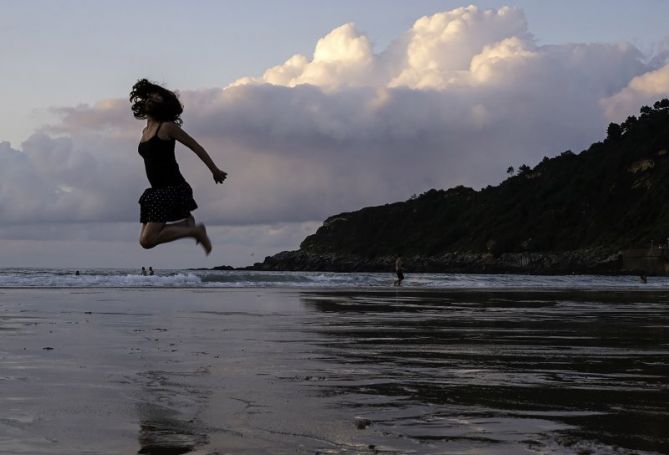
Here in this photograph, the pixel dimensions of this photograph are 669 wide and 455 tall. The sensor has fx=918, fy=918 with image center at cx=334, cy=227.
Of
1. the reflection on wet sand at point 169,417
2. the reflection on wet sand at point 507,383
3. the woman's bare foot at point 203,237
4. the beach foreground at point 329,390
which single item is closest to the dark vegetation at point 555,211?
the reflection on wet sand at point 507,383

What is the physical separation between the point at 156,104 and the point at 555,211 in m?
129

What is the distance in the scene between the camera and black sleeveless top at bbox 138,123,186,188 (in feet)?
24.0

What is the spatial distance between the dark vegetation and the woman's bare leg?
101 m

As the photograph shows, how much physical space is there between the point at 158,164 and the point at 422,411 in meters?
3.14

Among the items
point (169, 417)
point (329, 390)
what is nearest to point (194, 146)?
point (329, 390)

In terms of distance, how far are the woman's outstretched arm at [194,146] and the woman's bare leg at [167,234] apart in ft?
2.14

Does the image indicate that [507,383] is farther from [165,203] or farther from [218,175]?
[165,203]

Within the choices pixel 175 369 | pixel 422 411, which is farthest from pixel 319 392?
pixel 175 369

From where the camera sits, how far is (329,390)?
648 centimetres

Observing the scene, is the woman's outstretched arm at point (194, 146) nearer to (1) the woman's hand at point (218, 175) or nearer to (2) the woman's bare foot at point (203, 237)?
(1) the woman's hand at point (218, 175)

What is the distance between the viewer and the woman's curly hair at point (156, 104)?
737cm

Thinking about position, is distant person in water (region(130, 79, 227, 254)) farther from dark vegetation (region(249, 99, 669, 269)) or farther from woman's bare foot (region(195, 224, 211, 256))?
dark vegetation (region(249, 99, 669, 269))

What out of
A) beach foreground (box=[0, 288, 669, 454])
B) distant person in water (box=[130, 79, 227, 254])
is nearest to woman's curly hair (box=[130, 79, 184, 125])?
distant person in water (box=[130, 79, 227, 254])

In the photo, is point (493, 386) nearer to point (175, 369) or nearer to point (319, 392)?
point (319, 392)
